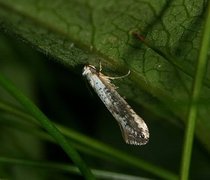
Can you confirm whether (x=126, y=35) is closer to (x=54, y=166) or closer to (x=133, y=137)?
(x=133, y=137)

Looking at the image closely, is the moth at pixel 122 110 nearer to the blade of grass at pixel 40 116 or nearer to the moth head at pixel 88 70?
the moth head at pixel 88 70

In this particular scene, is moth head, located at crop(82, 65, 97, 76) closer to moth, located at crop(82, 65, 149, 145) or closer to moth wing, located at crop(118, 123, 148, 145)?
moth, located at crop(82, 65, 149, 145)

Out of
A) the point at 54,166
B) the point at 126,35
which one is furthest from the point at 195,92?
the point at 54,166

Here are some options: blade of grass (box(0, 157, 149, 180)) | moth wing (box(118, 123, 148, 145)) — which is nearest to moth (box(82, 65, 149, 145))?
moth wing (box(118, 123, 148, 145))

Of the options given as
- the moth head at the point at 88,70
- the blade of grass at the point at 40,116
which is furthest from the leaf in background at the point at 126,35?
the blade of grass at the point at 40,116

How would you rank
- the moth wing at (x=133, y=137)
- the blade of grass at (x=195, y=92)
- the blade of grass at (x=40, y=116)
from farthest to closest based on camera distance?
the moth wing at (x=133, y=137) < the blade of grass at (x=40, y=116) < the blade of grass at (x=195, y=92)

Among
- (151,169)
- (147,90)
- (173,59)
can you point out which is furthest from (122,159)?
(173,59)
